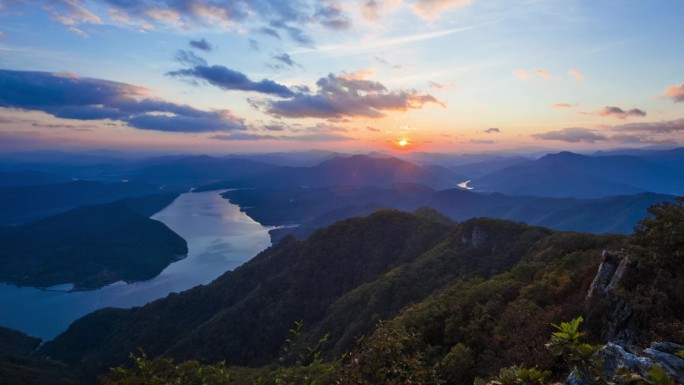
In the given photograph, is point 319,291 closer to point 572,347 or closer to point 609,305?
point 609,305

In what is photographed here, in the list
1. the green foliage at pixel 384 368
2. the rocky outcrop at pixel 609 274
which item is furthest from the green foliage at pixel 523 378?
the rocky outcrop at pixel 609 274

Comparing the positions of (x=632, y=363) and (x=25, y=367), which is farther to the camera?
(x=25, y=367)

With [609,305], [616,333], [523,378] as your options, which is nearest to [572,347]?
[523,378]

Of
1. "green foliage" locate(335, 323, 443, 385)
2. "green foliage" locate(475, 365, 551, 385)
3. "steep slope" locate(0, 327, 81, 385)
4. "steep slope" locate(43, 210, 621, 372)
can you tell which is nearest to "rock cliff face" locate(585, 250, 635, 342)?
"green foliage" locate(475, 365, 551, 385)

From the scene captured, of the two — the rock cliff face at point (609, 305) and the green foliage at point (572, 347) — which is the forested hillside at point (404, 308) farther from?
the green foliage at point (572, 347)

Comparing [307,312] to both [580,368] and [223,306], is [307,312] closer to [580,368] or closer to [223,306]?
[223,306]

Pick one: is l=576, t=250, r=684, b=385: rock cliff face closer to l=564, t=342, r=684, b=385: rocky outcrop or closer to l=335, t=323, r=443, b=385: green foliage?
l=564, t=342, r=684, b=385: rocky outcrop

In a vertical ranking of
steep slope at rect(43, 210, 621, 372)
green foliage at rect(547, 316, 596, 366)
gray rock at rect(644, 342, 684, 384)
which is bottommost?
steep slope at rect(43, 210, 621, 372)

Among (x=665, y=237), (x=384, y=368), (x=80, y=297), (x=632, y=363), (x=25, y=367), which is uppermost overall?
(x=665, y=237)
